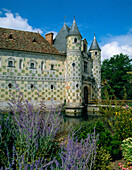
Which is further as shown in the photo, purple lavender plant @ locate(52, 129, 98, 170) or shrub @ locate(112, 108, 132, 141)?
shrub @ locate(112, 108, 132, 141)

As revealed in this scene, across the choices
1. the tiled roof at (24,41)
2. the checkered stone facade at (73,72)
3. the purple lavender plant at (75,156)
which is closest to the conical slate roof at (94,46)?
the checkered stone facade at (73,72)

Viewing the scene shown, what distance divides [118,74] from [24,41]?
57.8 ft

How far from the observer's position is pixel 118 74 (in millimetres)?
28078

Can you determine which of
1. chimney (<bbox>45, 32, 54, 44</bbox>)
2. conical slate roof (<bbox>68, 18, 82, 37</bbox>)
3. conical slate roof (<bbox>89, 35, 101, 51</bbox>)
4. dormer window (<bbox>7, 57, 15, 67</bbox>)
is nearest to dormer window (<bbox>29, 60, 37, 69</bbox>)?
dormer window (<bbox>7, 57, 15, 67</bbox>)

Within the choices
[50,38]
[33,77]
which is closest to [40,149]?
[33,77]

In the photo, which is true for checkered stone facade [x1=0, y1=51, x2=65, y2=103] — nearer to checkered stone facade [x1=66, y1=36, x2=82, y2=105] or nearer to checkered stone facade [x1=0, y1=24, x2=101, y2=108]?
checkered stone facade [x1=0, y1=24, x2=101, y2=108]

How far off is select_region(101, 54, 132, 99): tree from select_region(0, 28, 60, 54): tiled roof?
13350 millimetres

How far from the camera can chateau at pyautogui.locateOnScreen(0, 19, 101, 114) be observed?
58.7 ft

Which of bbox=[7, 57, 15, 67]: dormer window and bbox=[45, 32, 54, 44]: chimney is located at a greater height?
bbox=[45, 32, 54, 44]: chimney

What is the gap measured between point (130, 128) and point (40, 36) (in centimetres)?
1864

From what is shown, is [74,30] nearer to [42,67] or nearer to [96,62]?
[42,67]

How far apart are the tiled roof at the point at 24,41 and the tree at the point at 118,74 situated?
43.8ft

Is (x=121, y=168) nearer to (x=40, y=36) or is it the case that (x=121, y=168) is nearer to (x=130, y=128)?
(x=130, y=128)

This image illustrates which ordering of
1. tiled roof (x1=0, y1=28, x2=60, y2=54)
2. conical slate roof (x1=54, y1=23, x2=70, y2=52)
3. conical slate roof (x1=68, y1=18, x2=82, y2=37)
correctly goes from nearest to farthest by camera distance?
tiled roof (x1=0, y1=28, x2=60, y2=54) < conical slate roof (x1=68, y1=18, x2=82, y2=37) < conical slate roof (x1=54, y1=23, x2=70, y2=52)
